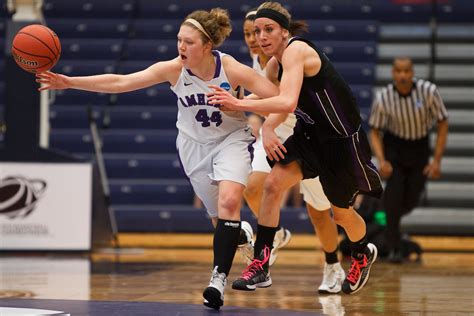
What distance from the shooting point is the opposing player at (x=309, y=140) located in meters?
5.09

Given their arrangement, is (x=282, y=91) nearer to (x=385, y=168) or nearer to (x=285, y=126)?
(x=285, y=126)

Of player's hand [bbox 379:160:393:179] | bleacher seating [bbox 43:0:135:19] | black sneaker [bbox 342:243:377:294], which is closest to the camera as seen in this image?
black sneaker [bbox 342:243:377:294]

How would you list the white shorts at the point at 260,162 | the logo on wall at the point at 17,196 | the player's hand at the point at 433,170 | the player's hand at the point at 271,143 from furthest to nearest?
the logo on wall at the point at 17,196 < the player's hand at the point at 433,170 < the white shorts at the point at 260,162 < the player's hand at the point at 271,143

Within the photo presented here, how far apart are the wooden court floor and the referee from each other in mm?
539

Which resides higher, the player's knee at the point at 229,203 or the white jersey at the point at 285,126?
the white jersey at the point at 285,126

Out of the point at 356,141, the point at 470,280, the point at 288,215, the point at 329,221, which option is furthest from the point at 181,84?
the point at 288,215

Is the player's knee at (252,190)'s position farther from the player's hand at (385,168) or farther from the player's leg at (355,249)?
the player's hand at (385,168)

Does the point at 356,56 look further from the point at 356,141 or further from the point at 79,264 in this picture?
the point at 356,141

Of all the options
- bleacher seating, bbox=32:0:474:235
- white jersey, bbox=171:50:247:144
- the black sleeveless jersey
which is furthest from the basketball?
bleacher seating, bbox=32:0:474:235

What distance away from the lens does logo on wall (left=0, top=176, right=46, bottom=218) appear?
8961mm

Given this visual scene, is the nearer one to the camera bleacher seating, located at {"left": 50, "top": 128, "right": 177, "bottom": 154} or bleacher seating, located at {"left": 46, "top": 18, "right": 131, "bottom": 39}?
bleacher seating, located at {"left": 50, "top": 128, "right": 177, "bottom": 154}

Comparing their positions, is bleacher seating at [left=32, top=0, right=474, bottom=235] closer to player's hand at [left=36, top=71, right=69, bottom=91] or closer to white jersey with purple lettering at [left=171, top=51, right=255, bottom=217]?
white jersey with purple lettering at [left=171, top=51, right=255, bottom=217]

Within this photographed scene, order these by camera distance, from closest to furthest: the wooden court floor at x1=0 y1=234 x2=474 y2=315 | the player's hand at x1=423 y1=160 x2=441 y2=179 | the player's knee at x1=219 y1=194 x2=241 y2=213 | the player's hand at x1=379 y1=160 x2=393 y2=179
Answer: the player's knee at x1=219 y1=194 x2=241 y2=213, the wooden court floor at x1=0 y1=234 x2=474 y2=315, the player's hand at x1=379 y1=160 x2=393 y2=179, the player's hand at x1=423 y1=160 x2=441 y2=179

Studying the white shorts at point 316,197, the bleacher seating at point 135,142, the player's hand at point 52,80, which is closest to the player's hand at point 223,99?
the player's hand at point 52,80
